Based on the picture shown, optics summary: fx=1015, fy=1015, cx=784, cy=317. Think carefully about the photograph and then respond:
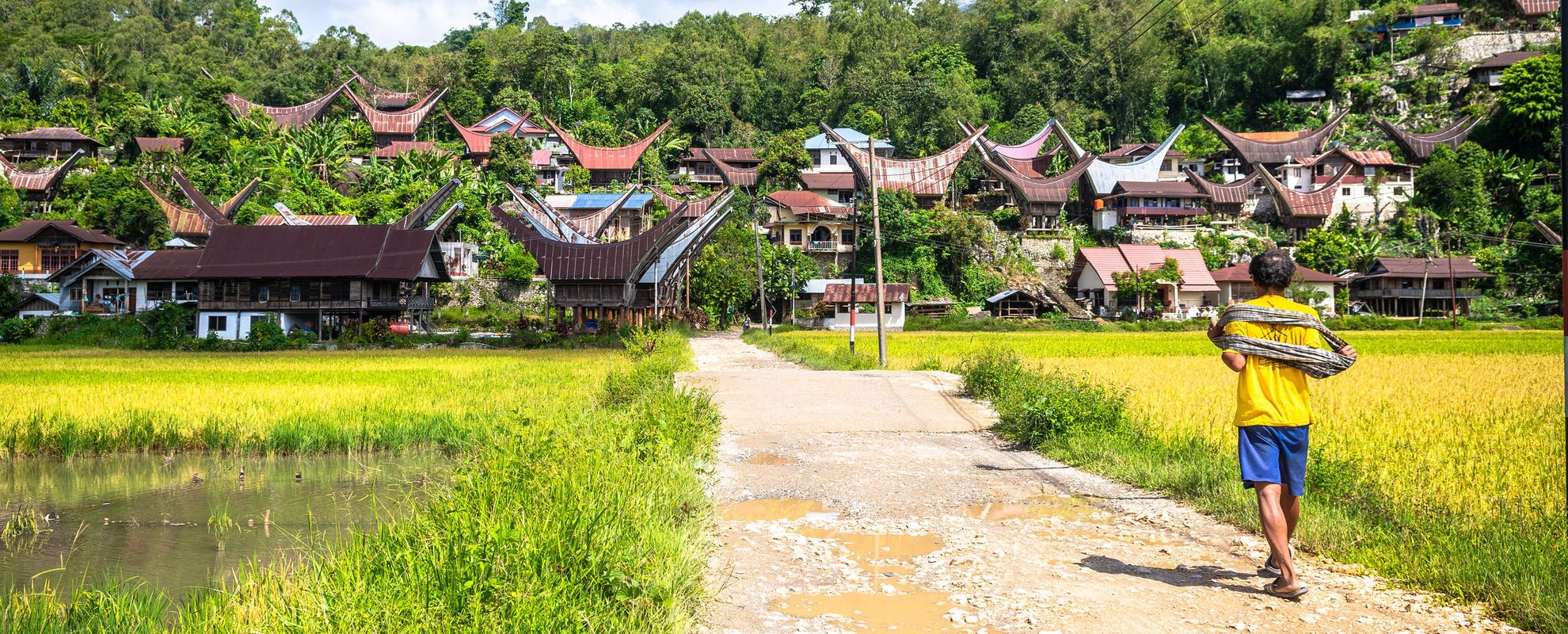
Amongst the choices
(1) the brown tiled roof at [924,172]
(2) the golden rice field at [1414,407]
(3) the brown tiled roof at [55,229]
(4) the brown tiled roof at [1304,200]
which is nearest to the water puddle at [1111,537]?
(2) the golden rice field at [1414,407]

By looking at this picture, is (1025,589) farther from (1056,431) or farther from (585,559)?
(1056,431)

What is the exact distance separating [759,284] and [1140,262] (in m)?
18.2

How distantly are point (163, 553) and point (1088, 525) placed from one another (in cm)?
660

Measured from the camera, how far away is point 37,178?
50.1m

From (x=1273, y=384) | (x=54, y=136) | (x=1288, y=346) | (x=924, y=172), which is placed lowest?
(x=1273, y=384)

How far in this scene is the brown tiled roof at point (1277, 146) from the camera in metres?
56.2

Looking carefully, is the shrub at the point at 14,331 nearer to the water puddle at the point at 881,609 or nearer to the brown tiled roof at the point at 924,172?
the brown tiled roof at the point at 924,172

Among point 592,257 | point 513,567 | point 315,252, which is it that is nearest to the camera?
point 513,567

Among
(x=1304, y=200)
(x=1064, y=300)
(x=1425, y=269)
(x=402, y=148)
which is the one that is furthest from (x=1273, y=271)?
(x=402, y=148)

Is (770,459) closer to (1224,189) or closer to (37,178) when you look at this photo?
(1224,189)

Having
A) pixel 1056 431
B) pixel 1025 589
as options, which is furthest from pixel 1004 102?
pixel 1025 589

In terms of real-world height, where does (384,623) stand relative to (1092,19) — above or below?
below

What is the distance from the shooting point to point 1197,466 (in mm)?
7594

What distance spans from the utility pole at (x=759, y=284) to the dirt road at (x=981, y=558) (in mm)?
30113
